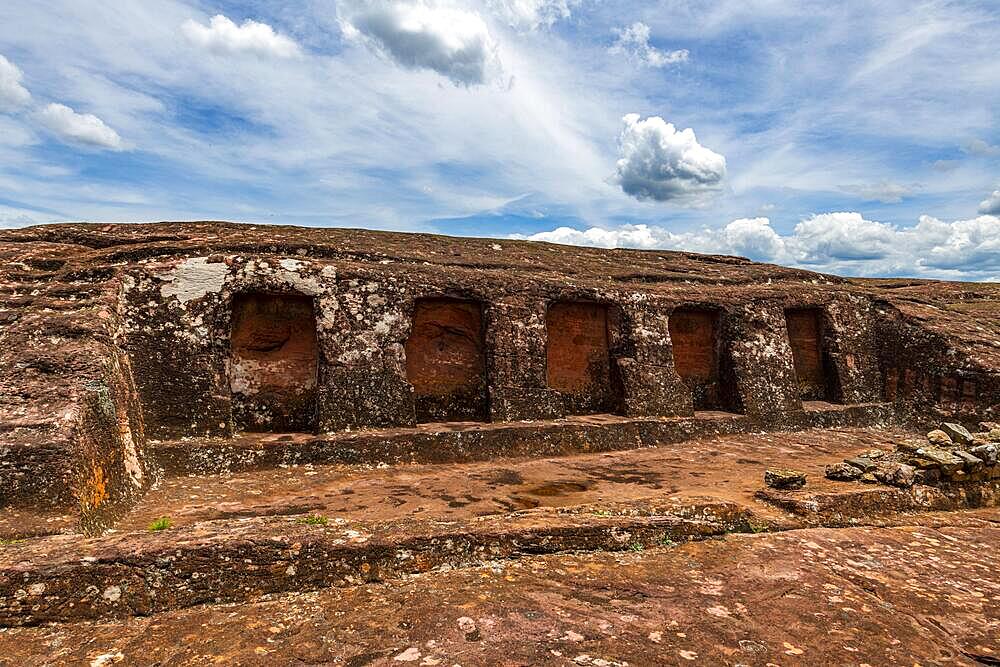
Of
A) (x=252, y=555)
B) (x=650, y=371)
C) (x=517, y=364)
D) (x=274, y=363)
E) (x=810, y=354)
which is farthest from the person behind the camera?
(x=810, y=354)

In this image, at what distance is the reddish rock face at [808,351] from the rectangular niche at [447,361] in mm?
7832

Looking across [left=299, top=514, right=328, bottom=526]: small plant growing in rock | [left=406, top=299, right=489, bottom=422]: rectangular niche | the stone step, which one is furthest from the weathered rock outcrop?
[left=299, top=514, right=328, bottom=526]: small plant growing in rock

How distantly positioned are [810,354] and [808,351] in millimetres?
84

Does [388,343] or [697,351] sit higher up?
[388,343]

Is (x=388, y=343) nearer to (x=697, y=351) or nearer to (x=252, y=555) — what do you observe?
(x=252, y=555)

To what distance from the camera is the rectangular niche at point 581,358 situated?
11477 mm

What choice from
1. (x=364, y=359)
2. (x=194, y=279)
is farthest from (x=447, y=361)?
(x=194, y=279)

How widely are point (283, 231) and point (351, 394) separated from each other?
4.73 m

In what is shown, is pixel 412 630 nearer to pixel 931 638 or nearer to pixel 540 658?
pixel 540 658

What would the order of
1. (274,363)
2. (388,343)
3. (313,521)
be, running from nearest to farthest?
(313,521) < (274,363) < (388,343)

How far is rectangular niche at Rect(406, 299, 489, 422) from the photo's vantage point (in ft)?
33.8

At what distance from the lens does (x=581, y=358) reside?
11711mm

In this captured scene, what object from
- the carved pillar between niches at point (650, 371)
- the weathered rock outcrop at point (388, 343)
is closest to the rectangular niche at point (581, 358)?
the weathered rock outcrop at point (388, 343)

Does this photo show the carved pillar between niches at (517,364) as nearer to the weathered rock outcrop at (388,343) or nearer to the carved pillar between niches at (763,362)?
the weathered rock outcrop at (388,343)
